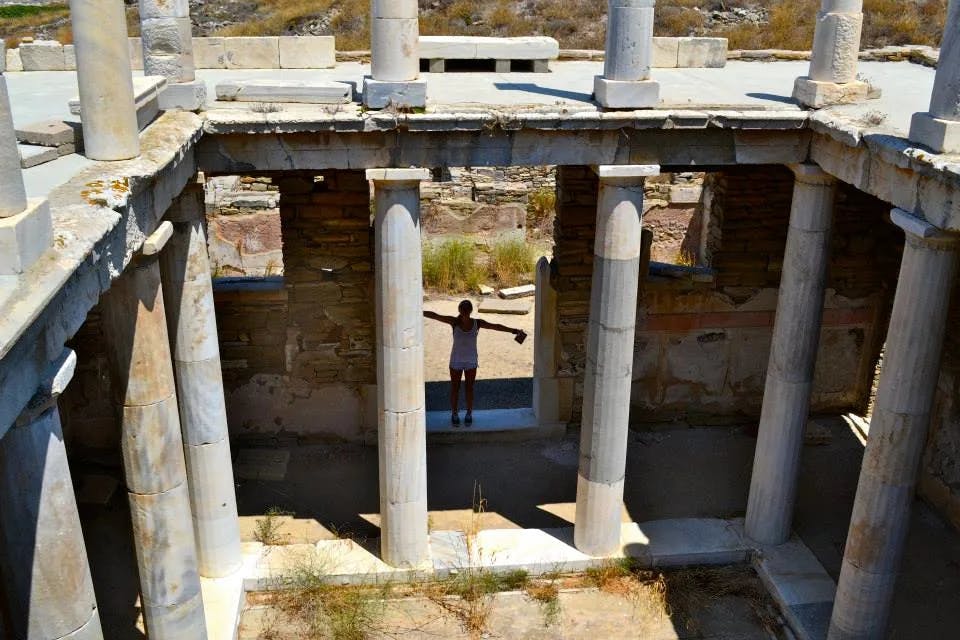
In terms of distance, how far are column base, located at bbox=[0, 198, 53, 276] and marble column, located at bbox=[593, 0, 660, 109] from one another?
4.72 metres

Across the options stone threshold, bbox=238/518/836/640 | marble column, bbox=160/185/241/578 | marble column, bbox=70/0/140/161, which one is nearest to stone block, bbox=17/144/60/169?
marble column, bbox=70/0/140/161

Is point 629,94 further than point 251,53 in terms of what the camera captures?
No

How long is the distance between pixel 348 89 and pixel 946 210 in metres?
4.54

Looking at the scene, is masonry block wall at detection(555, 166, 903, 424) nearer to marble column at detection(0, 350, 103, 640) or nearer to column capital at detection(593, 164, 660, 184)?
column capital at detection(593, 164, 660, 184)

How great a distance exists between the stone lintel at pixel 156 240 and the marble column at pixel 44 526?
1.77 m

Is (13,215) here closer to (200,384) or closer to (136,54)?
(200,384)

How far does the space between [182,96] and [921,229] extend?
5391mm

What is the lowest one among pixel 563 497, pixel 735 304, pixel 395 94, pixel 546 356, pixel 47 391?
pixel 563 497

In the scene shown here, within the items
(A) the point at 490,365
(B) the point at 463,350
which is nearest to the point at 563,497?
(B) the point at 463,350

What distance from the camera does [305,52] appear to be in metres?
11.2

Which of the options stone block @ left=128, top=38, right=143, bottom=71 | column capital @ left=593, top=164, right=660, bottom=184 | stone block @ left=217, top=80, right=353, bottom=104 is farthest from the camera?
stone block @ left=128, top=38, right=143, bottom=71

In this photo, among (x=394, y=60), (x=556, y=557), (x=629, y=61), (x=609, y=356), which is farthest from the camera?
(x=556, y=557)

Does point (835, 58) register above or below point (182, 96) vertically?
above

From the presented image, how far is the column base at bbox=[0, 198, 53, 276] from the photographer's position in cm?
403
